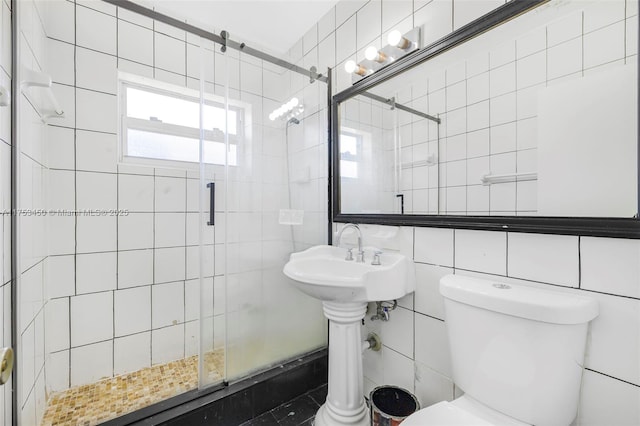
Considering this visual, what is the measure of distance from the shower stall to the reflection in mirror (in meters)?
0.64

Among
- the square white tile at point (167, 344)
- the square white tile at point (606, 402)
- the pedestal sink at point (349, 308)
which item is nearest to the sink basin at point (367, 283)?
the pedestal sink at point (349, 308)

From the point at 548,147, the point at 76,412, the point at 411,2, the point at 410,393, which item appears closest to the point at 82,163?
the point at 76,412

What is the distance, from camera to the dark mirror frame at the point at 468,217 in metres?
0.73

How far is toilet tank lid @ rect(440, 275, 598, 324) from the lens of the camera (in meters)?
0.70

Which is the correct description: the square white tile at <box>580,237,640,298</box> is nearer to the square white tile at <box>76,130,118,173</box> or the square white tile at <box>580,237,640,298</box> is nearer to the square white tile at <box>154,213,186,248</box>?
the square white tile at <box>154,213,186,248</box>

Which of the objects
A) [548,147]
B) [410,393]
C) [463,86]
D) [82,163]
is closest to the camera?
[548,147]

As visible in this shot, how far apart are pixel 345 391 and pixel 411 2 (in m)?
1.78

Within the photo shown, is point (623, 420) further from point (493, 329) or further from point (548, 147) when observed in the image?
point (548, 147)

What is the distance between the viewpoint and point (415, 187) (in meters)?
1.25

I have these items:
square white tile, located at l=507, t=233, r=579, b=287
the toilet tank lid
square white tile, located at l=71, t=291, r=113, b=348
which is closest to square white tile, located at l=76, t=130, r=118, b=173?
square white tile, located at l=71, t=291, r=113, b=348

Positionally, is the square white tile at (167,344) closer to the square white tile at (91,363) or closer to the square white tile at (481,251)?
the square white tile at (91,363)

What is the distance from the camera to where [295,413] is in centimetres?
138

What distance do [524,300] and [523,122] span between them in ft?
1.86

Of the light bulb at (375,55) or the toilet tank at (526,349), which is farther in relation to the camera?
the light bulb at (375,55)
